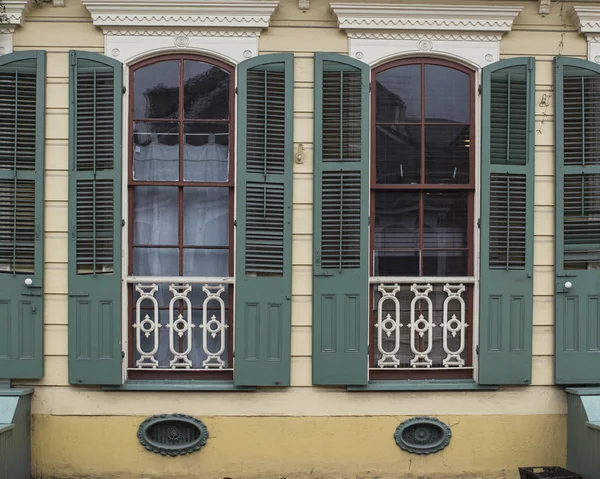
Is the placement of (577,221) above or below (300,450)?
above

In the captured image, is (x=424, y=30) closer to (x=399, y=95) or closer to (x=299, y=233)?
(x=399, y=95)

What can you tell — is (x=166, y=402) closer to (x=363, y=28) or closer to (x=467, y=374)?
(x=467, y=374)

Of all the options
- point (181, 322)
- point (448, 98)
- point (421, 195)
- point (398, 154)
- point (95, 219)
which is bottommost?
point (181, 322)

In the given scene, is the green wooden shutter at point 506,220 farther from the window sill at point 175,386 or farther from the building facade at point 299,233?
the window sill at point 175,386

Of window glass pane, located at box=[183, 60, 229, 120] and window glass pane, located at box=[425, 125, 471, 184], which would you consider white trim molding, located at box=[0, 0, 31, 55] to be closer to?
window glass pane, located at box=[183, 60, 229, 120]

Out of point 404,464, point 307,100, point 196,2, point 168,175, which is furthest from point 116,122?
point 404,464

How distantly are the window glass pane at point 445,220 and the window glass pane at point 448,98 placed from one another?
27.0 inches

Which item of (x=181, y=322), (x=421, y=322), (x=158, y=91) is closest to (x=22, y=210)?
(x=158, y=91)

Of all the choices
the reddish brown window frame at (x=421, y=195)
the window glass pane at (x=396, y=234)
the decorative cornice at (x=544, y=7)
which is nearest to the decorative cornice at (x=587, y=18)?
the decorative cornice at (x=544, y=7)

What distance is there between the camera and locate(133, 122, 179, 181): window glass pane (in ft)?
22.3

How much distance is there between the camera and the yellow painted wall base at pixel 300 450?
6.71m

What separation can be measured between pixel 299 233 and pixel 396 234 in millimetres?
883

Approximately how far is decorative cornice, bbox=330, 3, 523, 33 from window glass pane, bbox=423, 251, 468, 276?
6.52 feet

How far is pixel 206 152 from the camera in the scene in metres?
6.82
